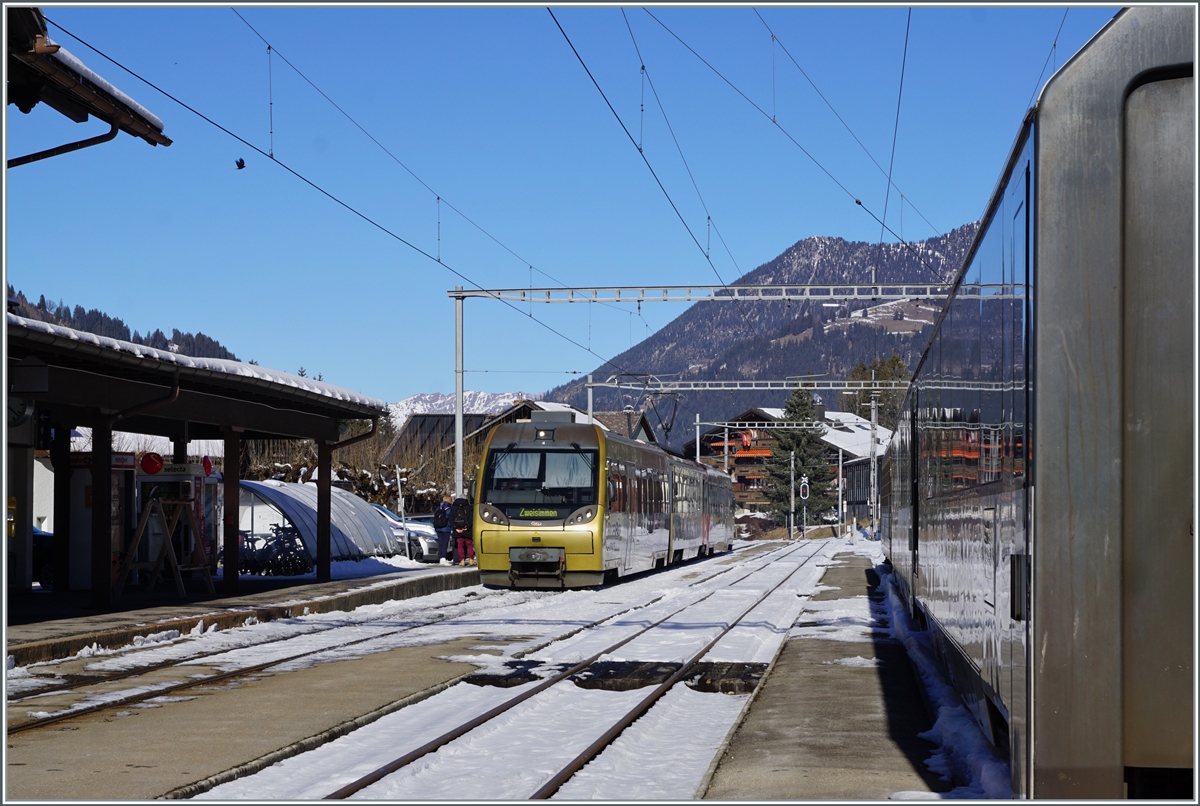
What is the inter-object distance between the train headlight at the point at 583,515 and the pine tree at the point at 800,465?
7743cm

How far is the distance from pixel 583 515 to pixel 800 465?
81.9m

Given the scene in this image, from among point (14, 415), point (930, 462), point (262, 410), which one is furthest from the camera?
point (262, 410)

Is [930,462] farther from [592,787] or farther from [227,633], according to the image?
[227,633]

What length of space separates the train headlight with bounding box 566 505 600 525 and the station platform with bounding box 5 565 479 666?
9.70ft

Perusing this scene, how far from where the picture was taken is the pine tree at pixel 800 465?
103000 mm

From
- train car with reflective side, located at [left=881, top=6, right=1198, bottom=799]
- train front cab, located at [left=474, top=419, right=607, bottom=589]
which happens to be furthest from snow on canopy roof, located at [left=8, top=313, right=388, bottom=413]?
train car with reflective side, located at [left=881, top=6, right=1198, bottom=799]

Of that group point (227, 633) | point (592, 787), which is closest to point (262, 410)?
point (227, 633)

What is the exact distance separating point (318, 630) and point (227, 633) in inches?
48.6

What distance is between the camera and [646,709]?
9.93 m

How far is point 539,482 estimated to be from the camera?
24.0m

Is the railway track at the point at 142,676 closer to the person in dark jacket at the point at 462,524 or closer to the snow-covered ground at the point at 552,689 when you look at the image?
the snow-covered ground at the point at 552,689

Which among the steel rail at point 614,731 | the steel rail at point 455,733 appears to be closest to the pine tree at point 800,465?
the steel rail at point 614,731

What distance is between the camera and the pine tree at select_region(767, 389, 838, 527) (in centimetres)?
10300

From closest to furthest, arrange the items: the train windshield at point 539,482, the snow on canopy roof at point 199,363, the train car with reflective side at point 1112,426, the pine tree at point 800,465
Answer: the train car with reflective side at point 1112,426 < the snow on canopy roof at point 199,363 < the train windshield at point 539,482 < the pine tree at point 800,465
